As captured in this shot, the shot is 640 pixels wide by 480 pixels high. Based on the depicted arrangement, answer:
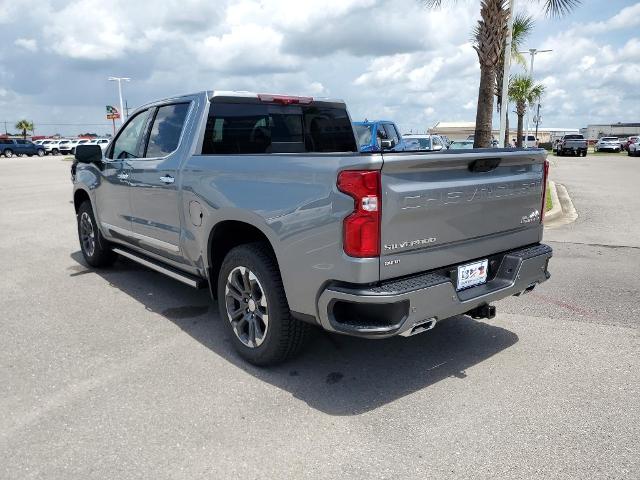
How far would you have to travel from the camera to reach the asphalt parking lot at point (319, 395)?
8.85ft

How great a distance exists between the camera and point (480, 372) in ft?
12.1

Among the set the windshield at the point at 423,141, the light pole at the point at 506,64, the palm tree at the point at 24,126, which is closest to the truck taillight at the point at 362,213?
the light pole at the point at 506,64

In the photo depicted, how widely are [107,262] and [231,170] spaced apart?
11.2 ft

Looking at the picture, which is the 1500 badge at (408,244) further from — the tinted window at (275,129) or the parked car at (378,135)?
the parked car at (378,135)

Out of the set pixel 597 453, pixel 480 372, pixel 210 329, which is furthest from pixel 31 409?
pixel 597 453

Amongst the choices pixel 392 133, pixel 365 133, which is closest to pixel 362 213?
pixel 365 133

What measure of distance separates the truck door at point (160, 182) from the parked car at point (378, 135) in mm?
10783

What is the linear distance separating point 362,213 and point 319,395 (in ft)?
4.11

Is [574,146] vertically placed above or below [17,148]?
below

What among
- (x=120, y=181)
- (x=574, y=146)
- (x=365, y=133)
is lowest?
(x=574, y=146)

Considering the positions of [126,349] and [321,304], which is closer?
[321,304]

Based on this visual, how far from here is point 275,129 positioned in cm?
475

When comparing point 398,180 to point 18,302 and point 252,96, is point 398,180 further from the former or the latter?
point 18,302

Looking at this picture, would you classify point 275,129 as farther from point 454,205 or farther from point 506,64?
point 506,64
